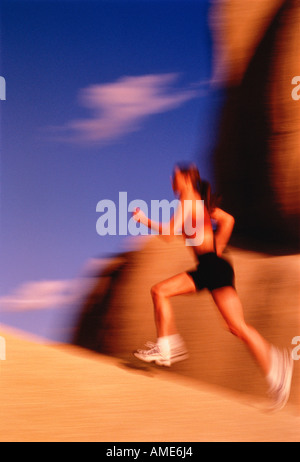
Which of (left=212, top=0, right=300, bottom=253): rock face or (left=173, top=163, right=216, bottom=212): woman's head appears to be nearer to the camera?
(left=173, top=163, right=216, bottom=212): woman's head

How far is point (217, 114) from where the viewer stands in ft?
17.2

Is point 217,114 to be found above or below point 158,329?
above

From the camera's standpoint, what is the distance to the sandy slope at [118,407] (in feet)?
14.9

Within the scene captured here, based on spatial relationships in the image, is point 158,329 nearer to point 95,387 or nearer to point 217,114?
point 95,387

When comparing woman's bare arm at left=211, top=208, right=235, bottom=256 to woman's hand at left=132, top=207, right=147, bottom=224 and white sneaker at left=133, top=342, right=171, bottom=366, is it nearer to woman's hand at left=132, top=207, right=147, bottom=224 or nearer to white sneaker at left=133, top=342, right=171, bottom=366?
woman's hand at left=132, top=207, right=147, bottom=224

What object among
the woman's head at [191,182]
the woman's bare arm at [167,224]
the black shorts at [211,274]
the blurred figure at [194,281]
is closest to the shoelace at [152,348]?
the blurred figure at [194,281]

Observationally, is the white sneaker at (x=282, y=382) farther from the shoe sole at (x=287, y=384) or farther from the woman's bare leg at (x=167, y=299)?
the woman's bare leg at (x=167, y=299)

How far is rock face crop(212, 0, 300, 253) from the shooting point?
5156 mm

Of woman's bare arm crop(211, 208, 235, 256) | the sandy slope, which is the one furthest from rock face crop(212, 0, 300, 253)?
the sandy slope

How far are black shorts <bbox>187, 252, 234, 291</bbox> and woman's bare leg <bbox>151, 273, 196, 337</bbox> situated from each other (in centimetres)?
6

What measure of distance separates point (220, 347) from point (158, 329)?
46 cm

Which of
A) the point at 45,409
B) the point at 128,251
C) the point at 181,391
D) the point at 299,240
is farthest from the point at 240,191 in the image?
the point at 45,409

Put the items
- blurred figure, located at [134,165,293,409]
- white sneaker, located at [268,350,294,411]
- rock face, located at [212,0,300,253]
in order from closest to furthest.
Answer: white sneaker, located at [268,350,294,411]
blurred figure, located at [134,165,293,409]
rock face, located at [212,0,300,253]
